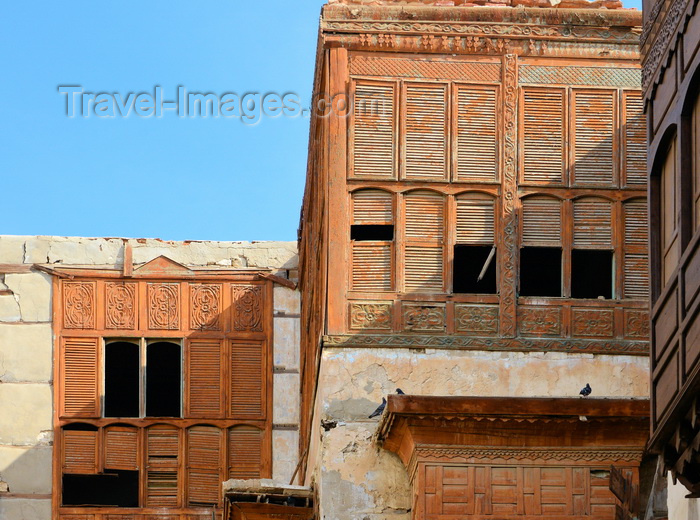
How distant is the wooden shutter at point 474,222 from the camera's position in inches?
666

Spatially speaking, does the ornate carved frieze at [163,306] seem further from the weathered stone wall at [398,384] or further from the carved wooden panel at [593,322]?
the carved wooden panel at [593,322]

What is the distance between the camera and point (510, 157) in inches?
671

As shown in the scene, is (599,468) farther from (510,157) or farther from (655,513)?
(510,157)

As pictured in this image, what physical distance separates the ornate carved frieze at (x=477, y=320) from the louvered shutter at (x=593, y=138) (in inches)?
68.9

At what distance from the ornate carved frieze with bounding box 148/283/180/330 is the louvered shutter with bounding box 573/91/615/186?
7809 millimetres

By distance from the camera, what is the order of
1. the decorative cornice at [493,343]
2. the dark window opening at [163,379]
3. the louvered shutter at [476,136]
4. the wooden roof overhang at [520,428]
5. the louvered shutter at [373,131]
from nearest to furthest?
the wooden roof overhang at [520,428]
the decorative cornice at [493,343]
the louvered shutter at [373,131]
the louvered shutter at [476,136]
the dark window opening at [163,379]

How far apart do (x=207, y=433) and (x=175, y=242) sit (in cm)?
279

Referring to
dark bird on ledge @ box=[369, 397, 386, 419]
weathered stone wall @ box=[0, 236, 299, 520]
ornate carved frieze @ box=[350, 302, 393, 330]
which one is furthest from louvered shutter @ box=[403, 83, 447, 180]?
weathered stone wall @ box=[0, 236, 299, 520]

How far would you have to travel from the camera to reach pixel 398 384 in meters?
16.2

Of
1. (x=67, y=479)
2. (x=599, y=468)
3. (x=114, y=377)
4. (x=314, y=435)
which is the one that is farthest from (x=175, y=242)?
(x=599, y=468)

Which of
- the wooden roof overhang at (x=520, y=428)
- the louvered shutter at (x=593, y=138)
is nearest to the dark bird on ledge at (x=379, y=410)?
the wooden roof overhang at (x=520, y=428)

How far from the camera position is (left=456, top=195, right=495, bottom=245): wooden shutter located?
16906 millimetres

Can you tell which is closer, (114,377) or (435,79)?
(435,79)

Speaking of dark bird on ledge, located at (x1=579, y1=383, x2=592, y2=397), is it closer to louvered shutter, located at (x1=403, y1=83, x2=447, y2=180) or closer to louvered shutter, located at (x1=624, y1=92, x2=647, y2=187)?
louvered shutter, located at (x1=624, y1=92, x2=647, y2=187)
